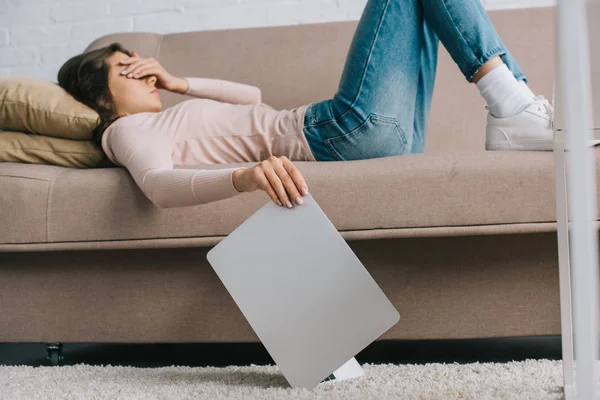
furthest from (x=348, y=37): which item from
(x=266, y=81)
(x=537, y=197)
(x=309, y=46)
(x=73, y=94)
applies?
(x=537, y=197)

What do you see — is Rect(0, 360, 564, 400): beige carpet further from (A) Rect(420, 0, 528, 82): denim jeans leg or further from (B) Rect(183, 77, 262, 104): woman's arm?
(B) Rect(183, 77, 262, 104): woman's arm

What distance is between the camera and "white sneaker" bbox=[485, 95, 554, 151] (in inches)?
49.6

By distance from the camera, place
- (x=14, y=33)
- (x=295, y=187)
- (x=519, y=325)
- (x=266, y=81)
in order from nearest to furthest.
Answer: (x=295, y=187), (x=519, y=325), (x=266, y=81), (x=14, y=33)

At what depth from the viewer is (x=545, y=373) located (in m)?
1.09

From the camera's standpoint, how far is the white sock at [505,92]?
4.18 ft

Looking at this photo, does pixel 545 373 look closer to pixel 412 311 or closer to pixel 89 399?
pixel 412 311

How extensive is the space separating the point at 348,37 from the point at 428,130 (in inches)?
14.8

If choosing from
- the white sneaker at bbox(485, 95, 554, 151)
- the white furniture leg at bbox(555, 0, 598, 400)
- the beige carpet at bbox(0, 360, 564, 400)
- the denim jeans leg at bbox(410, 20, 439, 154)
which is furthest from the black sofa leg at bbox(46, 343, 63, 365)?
the white furniture leg at bbox(555, 0, 598, 400)

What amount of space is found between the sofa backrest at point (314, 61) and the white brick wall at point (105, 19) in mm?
376

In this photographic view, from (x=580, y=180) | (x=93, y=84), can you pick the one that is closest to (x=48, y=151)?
(x=93, y=84)

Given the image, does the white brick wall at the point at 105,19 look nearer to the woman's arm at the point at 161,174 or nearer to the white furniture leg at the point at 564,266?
the woman's arm at the point at 161,174

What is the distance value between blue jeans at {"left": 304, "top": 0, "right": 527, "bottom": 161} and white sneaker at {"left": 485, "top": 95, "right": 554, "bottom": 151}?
0.35 feet

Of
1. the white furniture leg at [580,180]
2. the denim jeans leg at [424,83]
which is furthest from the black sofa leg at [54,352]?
the white furniture leg at [580,180]

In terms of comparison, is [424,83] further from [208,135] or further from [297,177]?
[297,177]
